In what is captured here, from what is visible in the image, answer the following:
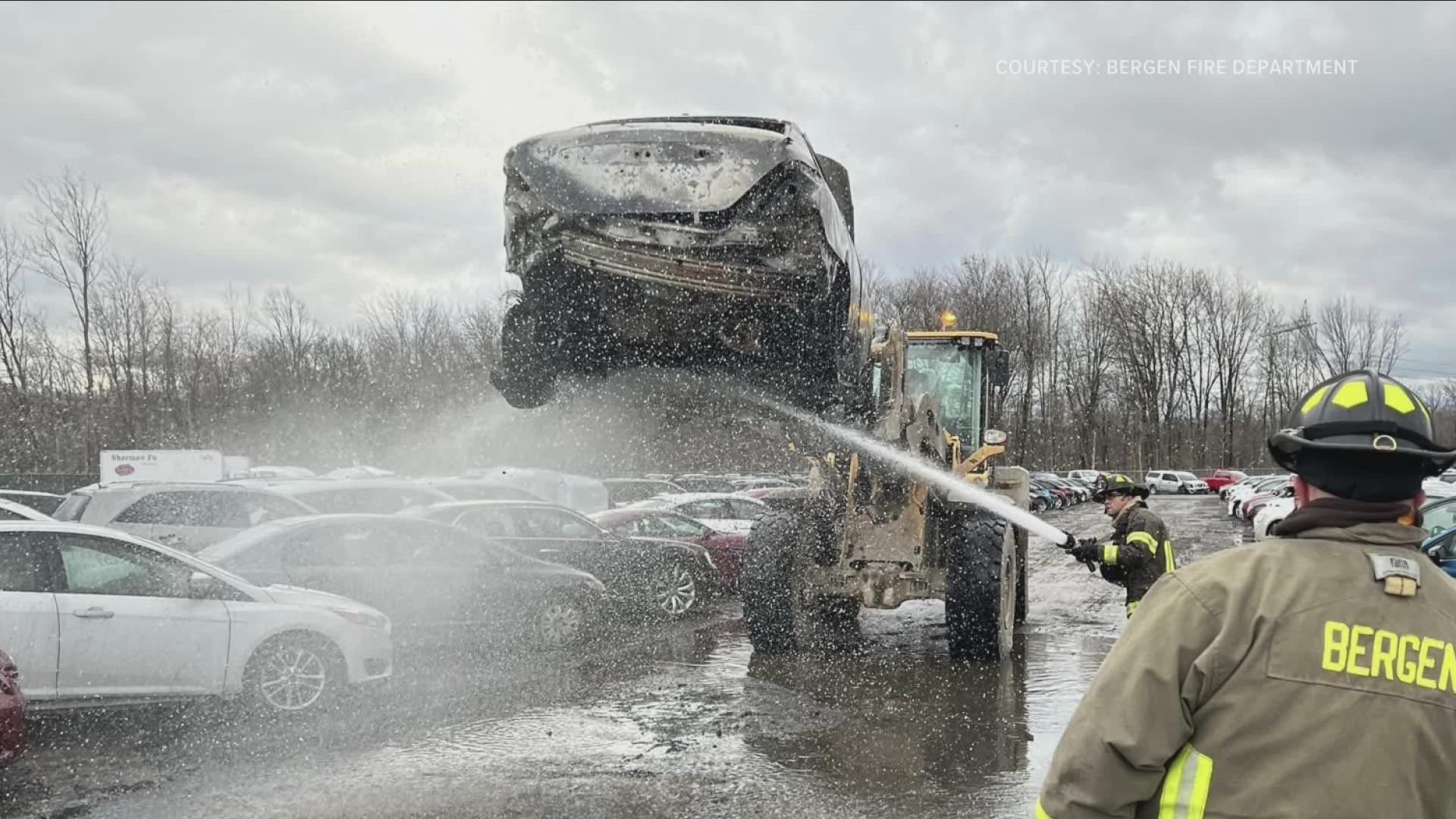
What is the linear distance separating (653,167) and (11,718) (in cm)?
465

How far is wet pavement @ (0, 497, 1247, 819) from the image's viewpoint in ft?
19.0

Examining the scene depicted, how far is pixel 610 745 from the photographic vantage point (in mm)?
6918

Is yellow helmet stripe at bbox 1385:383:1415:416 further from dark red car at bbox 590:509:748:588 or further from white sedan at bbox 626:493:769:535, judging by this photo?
white sedan at bbox 626:493:769:535

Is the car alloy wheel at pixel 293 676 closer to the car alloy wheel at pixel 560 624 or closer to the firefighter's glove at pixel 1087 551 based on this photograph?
the car alloy wheel at pixel 560 624

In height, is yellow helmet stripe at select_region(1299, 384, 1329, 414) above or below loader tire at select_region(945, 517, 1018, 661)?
above

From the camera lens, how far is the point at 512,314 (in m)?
6.83

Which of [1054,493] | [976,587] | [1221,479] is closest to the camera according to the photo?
[976,587]

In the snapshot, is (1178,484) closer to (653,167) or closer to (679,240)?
(679,240)

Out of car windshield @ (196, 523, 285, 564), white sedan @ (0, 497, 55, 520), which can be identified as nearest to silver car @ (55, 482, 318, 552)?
white sedan @ (0, 497, 55, 520)

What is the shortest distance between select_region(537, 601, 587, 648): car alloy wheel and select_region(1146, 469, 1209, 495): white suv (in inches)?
1972

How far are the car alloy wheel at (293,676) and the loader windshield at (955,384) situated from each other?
19.8ft

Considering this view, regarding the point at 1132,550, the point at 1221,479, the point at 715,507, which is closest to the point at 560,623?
the point at 715,507

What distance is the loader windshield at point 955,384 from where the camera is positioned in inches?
422

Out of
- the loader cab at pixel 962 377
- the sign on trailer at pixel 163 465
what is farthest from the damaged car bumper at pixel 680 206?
the sign on trailer at pixel 163 465
